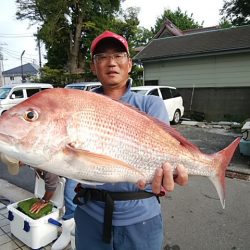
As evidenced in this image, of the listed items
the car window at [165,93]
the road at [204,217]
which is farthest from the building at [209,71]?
the road at [204,217]

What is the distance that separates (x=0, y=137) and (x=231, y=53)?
14494 millimetres

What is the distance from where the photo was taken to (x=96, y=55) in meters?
2.01

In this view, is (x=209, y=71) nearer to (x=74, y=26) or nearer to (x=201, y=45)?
(x=201, y=45)

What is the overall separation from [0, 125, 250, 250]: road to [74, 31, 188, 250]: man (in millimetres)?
2067

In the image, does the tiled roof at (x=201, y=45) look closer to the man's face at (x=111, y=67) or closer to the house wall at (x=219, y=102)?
the house wall at (x=219, y=102)

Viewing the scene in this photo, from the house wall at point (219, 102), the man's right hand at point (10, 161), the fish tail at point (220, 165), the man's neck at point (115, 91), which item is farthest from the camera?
the house wall at point (219, 102)

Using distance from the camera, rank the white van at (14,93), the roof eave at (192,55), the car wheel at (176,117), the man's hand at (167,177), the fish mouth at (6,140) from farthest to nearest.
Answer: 1. the white van at (14,93)
2. the roof eave at (192,55)
3. the car wheel at (176,117)
4. the man's hand at (167,177)
5. the fish mouth at (6,140)

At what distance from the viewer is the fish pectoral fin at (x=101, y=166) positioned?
1.38 metres

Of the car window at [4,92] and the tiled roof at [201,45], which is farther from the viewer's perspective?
the car window at [4,92]

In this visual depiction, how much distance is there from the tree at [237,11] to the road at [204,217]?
2057cm

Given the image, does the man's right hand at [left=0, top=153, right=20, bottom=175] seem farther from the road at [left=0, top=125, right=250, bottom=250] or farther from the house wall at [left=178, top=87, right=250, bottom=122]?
the house wall at [left=178, top=87, right=250, bottom=122]

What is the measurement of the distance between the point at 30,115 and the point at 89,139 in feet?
0.97

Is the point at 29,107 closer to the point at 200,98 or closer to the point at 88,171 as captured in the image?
the point at 88,171

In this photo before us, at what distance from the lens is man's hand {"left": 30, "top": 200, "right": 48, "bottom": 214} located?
3.71 m
